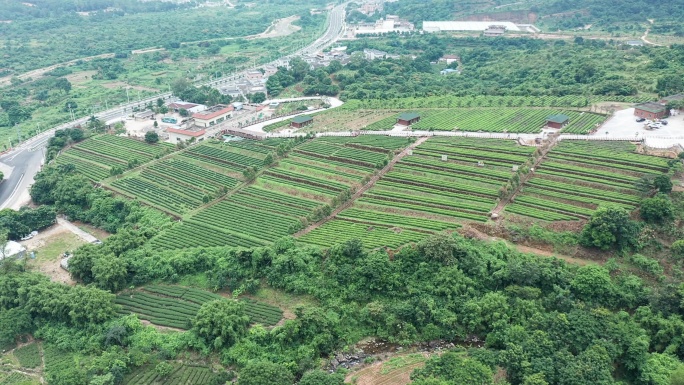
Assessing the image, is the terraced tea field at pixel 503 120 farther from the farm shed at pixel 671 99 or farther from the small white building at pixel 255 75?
the small white building at pixel 255 75

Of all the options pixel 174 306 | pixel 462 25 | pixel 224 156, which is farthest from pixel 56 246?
pixel 462 25

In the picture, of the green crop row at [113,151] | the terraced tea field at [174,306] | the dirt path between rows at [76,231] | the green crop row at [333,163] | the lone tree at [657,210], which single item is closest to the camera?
the terraced tea field at [174,306]

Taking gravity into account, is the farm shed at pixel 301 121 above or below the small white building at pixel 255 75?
below

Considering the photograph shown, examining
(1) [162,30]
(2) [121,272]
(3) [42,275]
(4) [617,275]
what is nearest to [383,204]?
(4) [617,275]

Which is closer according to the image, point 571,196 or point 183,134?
point 571,196

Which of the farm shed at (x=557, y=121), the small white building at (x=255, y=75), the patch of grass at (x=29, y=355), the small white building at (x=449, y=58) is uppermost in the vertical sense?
the small white building at (x=449, y=58)

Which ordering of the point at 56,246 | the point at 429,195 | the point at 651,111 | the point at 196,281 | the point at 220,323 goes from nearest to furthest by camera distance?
the point at 220,323
the point at 196,281
the point at 56,246
the point at 429,195
the point at 651,111

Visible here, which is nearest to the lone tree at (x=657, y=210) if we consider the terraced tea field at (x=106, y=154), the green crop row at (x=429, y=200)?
the green crop row at (x=429, y=200)

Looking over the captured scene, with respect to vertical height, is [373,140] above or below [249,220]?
above

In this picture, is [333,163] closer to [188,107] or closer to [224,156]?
[224,156]
